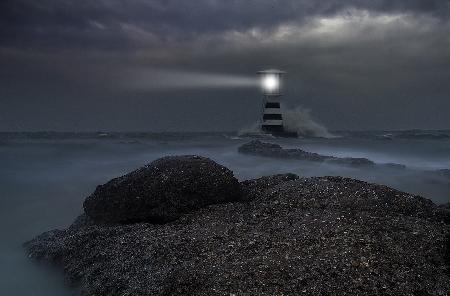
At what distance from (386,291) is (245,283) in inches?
50.7

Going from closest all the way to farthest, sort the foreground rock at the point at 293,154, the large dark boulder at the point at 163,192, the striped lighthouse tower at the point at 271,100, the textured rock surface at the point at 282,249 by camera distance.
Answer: the textured rock surface at the point at 282,249, the large dark boulder at the point at 163,192, the foreground rock at the point at 293,154, the striped lighthouse tower at the point at 271,100

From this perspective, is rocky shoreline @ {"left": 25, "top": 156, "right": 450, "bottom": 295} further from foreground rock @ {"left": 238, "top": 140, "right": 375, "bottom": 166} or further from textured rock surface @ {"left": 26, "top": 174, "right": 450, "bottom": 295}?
foreground rock @ {"left": 238, "top": 140, "right": 375, "bottom": 166}

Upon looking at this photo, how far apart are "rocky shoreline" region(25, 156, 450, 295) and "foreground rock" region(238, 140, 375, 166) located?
689 inches

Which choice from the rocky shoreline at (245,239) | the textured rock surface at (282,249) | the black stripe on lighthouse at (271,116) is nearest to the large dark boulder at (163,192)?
the rocky shoreline at (245,239)

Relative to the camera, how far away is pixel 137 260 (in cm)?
481

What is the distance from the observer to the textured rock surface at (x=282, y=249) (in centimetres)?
400

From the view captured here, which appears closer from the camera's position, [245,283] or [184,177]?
[245,283]

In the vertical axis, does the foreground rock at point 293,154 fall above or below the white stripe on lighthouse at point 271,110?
below

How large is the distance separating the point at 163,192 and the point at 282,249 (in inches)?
84.4

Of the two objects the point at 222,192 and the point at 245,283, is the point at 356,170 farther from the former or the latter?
the point at 245,283

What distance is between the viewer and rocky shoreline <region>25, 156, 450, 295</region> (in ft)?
13.3

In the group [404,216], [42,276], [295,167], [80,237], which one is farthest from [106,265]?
[295,167]

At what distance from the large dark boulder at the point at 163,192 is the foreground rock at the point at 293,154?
18.1 m

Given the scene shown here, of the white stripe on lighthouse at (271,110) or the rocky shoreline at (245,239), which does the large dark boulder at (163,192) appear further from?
the white stripe on lighthouse at (271,110)
